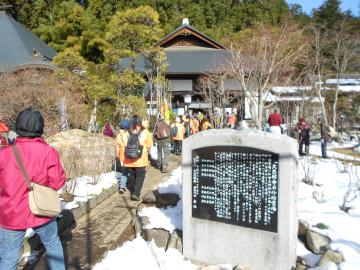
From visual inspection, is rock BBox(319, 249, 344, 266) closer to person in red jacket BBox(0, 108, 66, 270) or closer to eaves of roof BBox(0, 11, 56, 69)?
person in red jacket BBox(0, 108, 66, 270)

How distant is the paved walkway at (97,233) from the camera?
4.18m

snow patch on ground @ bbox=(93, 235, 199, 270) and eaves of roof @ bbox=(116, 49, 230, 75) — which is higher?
eaves of roof @ bbox=(116, 49, 230, 75)

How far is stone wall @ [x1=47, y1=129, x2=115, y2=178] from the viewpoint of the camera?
709 cm

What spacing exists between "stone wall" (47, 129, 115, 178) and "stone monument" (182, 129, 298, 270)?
346cm

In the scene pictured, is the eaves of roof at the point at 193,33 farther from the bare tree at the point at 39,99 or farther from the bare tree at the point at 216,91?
the bare tree at the point at 39,99

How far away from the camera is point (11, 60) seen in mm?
18781

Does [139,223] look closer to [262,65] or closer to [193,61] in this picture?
[262,65]

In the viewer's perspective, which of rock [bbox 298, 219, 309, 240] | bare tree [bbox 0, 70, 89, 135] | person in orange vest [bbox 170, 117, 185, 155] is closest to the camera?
rock [bbox 298, 219, 309, 240]

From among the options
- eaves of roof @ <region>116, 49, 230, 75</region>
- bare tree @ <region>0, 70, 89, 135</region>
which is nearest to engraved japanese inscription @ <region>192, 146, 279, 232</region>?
bare tree @ <region>0, 70, 89, 135</region>

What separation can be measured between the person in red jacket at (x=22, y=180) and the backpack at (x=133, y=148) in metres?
3.05

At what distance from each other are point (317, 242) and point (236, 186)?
1.05 m

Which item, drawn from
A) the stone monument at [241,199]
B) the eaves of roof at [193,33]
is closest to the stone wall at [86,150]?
the stone monument at [241,199]

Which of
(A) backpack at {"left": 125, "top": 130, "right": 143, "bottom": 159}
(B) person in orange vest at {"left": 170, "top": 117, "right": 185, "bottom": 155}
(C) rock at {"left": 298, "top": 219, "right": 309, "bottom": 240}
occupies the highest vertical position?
(A) backpack at {"left": 125, "top": 130, "right": 143, "bottom": 159}

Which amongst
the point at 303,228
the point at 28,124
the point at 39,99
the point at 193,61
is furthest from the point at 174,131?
the point at 193,61
